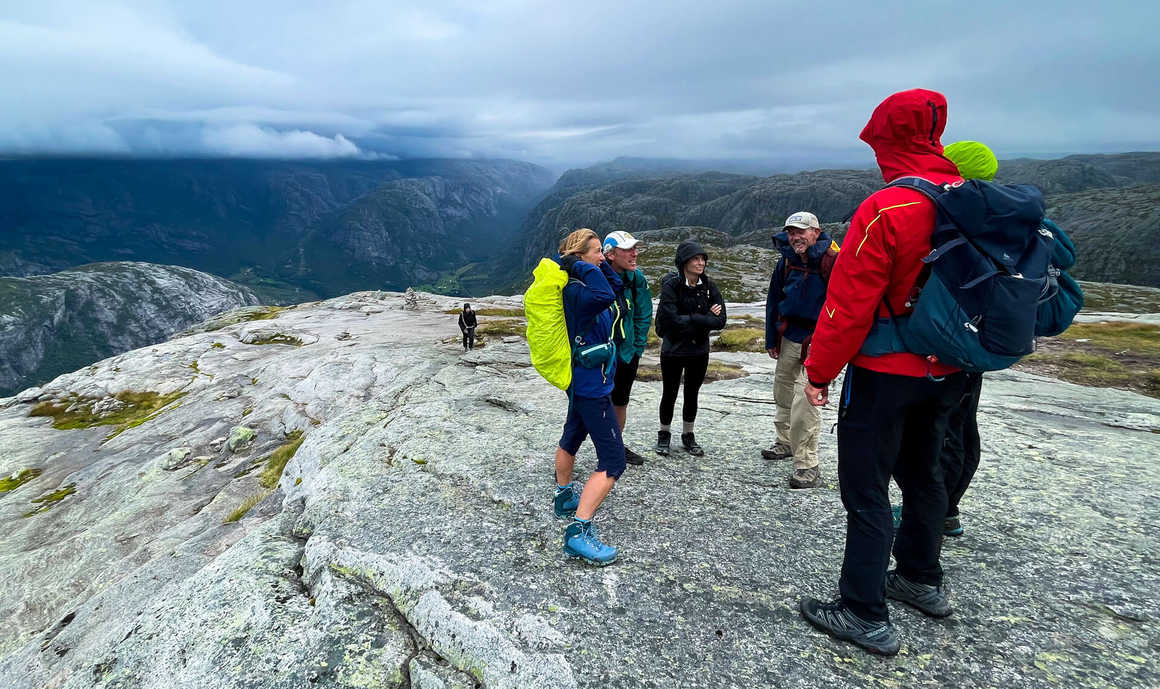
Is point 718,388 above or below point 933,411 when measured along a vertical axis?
below

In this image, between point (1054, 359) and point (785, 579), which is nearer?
point (785, 579)

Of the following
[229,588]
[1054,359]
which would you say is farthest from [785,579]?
[1054,359]

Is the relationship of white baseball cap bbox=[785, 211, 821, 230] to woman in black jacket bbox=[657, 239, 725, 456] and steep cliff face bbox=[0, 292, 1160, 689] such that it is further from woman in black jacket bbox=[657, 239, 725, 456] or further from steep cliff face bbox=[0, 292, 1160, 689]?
steep cliff face bbox=[0, 292, 1160, 689]

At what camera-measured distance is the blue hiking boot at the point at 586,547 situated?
297 inches

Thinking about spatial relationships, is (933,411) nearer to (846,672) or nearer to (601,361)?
(846,672)

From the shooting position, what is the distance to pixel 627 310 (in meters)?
9.72

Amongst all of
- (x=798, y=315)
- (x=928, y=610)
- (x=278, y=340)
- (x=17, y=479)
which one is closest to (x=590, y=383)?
(x=798, y=315)

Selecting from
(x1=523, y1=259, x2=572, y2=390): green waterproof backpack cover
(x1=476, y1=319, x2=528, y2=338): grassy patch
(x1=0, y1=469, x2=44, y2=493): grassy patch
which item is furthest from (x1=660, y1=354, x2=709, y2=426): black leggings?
(x1=0, y1=469, x2=44, y2=493): grassy patch

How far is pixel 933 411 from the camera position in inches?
207

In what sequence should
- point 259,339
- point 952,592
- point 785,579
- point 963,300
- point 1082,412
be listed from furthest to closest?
point 259,339, point 1082,412, point 785,579, point 952,592, point 963,300

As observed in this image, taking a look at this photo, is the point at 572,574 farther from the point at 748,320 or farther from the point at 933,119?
the point at 748,320

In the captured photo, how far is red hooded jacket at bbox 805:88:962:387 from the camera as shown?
4887mm

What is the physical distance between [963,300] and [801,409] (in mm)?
5587

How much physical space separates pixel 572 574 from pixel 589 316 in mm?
3866
